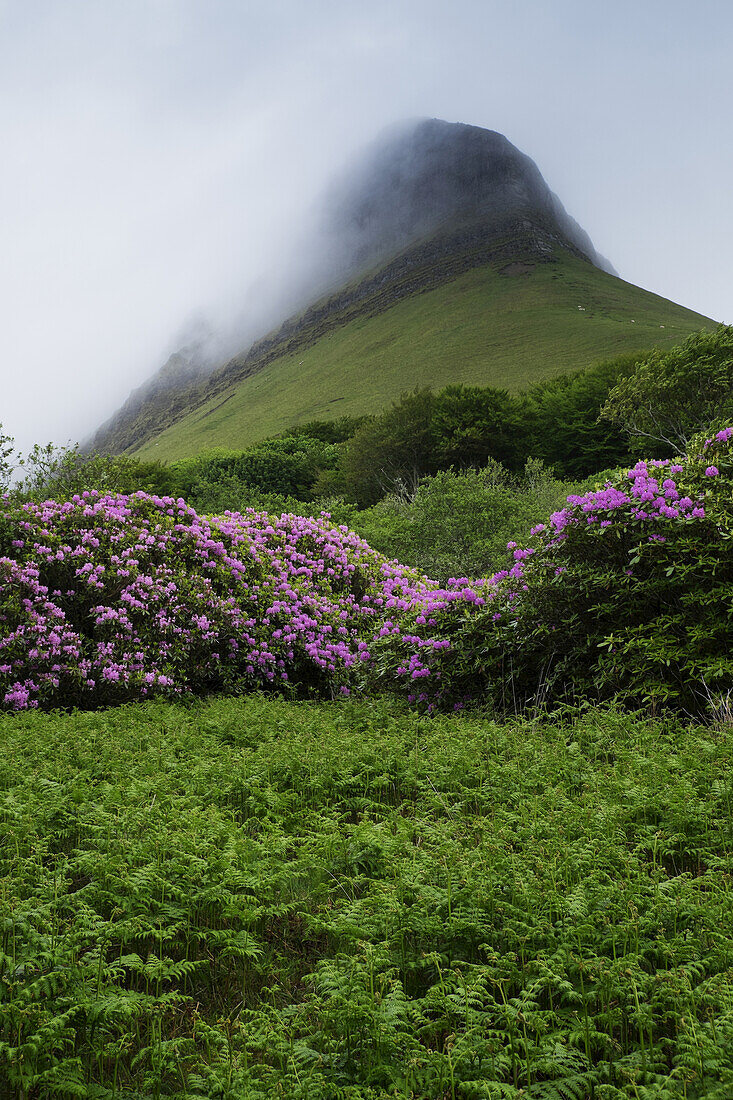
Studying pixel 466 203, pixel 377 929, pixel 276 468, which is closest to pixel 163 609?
pixel 377 929

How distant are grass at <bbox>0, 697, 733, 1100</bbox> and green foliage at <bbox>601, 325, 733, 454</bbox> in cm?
3042

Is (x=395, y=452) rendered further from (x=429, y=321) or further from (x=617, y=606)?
(x=429, y=321)

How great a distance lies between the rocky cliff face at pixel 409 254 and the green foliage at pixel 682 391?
10506 cm

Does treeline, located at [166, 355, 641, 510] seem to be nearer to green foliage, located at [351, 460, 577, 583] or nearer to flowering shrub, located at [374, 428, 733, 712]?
green foliage, located at [351, 460, 577, 583]

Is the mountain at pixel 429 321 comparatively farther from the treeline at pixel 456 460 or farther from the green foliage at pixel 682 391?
Answer: the green foliage at pixel 682 391

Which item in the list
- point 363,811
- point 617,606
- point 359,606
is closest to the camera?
point 363,811

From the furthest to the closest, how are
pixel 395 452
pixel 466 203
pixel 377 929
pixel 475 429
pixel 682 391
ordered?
pixel 466 203, pixel 395 452, pixel 475 429, pixel 682 391, pixel 377 929

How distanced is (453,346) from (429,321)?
17.6m

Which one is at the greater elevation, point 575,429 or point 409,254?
point 409,254

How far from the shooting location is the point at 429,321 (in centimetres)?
11812

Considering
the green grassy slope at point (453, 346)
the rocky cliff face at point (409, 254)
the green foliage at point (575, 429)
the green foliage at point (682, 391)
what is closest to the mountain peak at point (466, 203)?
the rocky cliff face at point (409, 254)

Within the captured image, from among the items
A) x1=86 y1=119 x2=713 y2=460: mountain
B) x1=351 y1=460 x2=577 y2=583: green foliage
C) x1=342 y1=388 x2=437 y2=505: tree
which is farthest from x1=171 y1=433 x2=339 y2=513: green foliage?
x1=351 y1=460 x2=577 y2=583: green foliage

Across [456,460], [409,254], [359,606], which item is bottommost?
[359,606]

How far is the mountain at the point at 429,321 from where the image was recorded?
93.2 m
